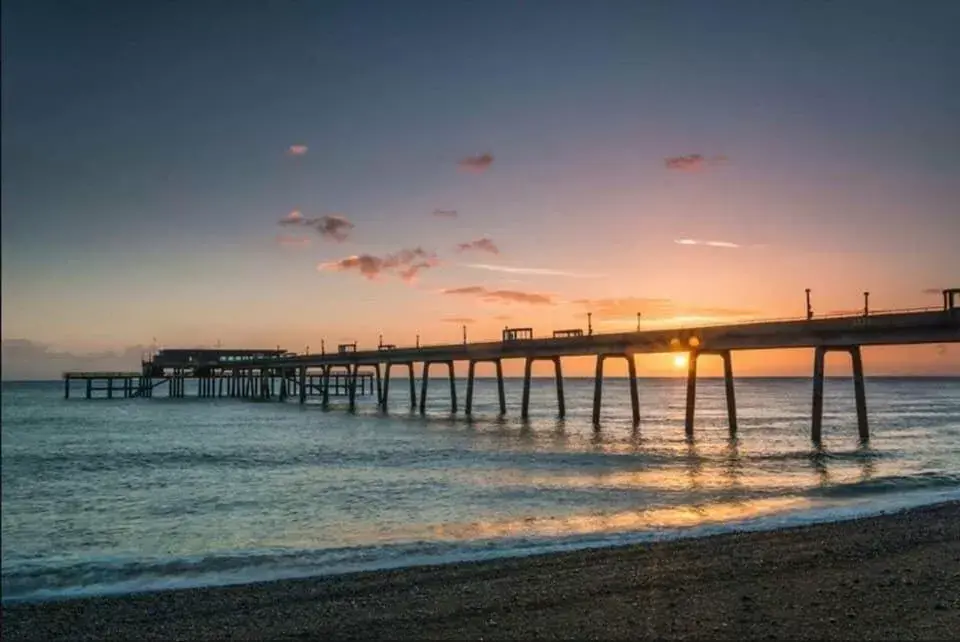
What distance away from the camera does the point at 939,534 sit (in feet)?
50.9

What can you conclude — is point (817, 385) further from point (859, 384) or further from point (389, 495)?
point (389, 495)

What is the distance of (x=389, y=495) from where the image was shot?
82.8 feet

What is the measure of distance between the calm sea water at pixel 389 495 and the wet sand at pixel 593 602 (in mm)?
2038

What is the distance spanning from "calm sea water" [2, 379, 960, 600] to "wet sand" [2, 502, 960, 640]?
2038 millimetres

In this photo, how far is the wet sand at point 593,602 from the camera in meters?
9.86

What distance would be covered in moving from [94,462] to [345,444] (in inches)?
564

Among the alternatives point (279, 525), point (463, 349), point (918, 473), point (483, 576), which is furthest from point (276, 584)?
point (463, 349)

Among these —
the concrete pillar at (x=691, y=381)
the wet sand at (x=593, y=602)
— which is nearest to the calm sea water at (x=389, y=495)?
the concrete pillar at (x=691, y=381)

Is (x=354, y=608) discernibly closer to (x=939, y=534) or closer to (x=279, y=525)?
(x=279, y=525)

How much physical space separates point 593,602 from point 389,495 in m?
15.0

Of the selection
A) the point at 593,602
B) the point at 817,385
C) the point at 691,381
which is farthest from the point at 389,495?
the point at 691,381

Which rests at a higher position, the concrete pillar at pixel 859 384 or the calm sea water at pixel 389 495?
the concrete pillar at pixel 859 384

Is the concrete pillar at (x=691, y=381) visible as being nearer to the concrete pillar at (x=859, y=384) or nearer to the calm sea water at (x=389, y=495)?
the calm sea water at (x=389, y=495)

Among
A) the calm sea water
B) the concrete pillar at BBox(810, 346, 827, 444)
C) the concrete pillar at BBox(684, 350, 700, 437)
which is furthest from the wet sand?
the concrete pillar at BBox(684, 350, 700, 437)
